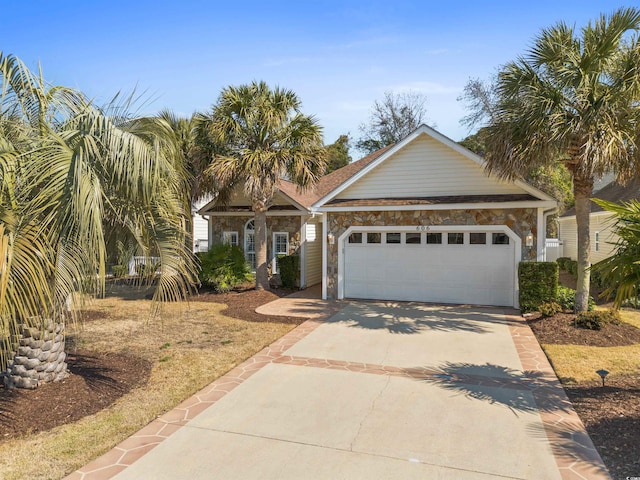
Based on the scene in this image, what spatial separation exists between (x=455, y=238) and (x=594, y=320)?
4.46 meters

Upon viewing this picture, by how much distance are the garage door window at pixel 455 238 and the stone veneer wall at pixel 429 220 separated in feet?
1.36

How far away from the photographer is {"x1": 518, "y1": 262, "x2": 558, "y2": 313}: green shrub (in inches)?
432

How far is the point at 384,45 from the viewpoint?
41.0ft

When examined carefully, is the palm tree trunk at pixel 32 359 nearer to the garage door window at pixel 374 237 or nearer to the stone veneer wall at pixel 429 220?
the stone veneer wall at pixel 429 220

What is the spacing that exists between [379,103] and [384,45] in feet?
85.1

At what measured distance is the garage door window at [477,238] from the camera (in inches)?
487

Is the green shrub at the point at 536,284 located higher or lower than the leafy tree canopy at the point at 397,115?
lower

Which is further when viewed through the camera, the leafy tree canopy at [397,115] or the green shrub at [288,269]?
the leafy tree canopy at [397,115]

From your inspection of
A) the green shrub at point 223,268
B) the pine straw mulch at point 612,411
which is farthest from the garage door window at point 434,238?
the green shrub at point 223,268

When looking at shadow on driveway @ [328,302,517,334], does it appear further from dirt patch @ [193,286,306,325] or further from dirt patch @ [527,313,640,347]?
dirt patch @ [193,286,306,325]

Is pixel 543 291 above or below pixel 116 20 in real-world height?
below

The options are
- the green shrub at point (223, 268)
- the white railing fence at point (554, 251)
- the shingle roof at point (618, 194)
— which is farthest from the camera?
the white railing fence at point (554, 251)

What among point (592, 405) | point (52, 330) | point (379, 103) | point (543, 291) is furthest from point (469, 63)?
point (379, 103)

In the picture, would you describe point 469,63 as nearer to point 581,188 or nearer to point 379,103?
point 581,188
